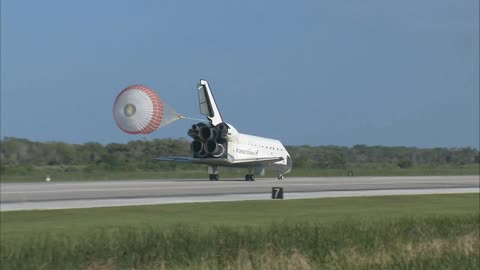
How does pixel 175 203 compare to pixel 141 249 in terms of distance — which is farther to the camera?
pixel 175 203

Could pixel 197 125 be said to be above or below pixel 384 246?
above

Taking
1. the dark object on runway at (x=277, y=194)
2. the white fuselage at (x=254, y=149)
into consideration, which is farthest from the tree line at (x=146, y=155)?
the dark object on runway at (x=277, y=194)

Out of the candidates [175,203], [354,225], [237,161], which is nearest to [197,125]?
[237,161]

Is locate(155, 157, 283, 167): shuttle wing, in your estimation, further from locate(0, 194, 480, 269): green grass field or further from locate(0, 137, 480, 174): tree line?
locate(0, 194, 480, 269): green grass field

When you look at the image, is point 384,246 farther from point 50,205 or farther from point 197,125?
point 197,125

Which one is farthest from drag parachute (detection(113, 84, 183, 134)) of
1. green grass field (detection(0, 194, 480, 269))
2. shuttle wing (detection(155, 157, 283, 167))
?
green grass field (detection(0, 194, 480, 269))

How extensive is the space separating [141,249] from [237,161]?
4367 centimetres

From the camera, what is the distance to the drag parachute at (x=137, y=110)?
1922 inches

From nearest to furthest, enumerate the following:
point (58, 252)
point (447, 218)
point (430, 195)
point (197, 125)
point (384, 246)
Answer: point (58, 252)
point (384, 246)
point (447, 218)
point (430, 195)
point (197, 125)

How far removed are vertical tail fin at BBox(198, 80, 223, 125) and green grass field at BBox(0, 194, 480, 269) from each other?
31912 mm

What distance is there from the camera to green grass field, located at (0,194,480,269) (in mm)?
15680

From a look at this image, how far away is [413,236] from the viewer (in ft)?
66.9

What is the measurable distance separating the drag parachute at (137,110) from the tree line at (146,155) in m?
19.8

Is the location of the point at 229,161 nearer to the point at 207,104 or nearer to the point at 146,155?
the point at 207,104
